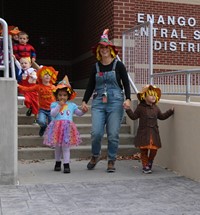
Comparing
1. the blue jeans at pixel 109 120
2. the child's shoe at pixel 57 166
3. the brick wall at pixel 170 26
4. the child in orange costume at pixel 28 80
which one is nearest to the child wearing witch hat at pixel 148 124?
the blue jeans at pixel 109 120

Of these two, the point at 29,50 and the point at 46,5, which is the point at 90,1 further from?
the point at 29,50

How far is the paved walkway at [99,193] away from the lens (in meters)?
4.24

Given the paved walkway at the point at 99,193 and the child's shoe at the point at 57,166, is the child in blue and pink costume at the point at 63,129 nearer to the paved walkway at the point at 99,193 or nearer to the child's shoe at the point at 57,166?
the child's shoe at the point at 57,166

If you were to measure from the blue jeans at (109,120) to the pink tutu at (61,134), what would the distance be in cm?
31

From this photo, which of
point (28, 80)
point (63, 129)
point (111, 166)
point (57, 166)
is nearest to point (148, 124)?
point (111, 166)

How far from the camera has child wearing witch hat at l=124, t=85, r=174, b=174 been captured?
20.2 feet

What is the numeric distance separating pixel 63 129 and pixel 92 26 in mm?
6395

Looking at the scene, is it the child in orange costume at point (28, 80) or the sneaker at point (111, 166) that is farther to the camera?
the child in orange costume at point (28, 80)

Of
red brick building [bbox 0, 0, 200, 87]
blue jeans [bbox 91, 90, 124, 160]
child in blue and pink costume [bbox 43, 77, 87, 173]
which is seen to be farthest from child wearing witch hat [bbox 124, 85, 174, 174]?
red brick building [bbox 0, 0, 200, 87]

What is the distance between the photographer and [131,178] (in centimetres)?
579

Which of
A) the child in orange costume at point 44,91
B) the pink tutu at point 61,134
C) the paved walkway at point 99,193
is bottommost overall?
the paved walkway at point 99,193

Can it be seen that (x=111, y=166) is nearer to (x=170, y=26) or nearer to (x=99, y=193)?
(x=99, y=193)

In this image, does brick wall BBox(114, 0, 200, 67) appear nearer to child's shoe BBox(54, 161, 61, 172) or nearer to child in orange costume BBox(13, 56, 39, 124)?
child in orange costume BBox(13, 56, 39, 124)

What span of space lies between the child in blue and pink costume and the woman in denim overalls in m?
0.27
